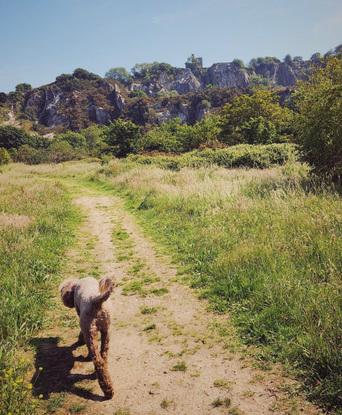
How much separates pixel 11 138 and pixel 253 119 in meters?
57.9

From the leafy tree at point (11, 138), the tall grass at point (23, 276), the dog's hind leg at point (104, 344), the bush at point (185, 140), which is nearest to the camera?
the tall grass at point (23, 276)

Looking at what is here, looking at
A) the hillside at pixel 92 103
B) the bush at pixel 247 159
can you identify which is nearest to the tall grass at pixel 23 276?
the bush at pixel 247 159

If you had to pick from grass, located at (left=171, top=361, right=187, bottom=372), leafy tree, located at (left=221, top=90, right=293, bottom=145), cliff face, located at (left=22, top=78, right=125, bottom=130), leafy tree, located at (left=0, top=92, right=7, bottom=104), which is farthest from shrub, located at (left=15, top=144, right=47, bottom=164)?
leafy tree, located at (left=0, top=92, right=7, bottom=104)

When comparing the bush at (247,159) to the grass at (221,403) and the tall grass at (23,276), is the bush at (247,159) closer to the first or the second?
the tall grass at (23,276)

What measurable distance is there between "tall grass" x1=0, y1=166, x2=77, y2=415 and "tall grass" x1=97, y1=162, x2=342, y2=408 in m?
2.88

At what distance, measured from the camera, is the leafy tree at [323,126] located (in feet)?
42.5

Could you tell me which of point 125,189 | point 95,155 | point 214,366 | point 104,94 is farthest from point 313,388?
point 104,94

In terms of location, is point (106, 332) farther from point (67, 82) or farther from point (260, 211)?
point (67, 82)

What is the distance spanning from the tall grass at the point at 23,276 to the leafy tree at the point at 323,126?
9709mm

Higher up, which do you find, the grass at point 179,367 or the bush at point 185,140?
the bush at point 185,140

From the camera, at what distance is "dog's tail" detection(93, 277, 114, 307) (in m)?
4.04

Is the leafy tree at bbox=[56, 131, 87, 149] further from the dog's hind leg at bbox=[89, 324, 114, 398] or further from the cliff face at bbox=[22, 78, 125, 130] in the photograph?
the dog's hind leg at bbox=[89, 324, 114, 398]

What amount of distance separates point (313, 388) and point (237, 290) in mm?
2371

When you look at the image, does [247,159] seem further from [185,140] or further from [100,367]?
[185,140]
